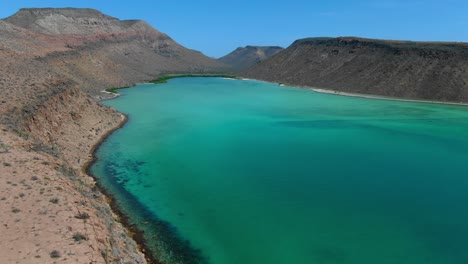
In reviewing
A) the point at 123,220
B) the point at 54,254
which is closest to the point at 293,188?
the point at 123,220

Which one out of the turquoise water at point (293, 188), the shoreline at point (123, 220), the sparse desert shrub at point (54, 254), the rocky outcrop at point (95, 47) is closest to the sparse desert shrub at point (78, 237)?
the sparse desert shrub at point (54, 254)

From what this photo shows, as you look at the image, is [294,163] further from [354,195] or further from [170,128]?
[170,128]

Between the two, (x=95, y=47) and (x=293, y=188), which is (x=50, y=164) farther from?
(x=95, y=47)

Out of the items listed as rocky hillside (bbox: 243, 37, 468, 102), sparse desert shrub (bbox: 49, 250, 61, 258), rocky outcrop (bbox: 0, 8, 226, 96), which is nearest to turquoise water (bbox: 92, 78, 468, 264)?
sparse desert shrub (bbox: 49, 250, 61, 258)

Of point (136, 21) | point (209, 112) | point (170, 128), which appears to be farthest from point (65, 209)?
point (136, 21)

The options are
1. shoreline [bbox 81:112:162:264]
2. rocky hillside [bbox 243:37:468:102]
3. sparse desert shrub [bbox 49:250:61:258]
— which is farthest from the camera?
rocky hillside [bbox 243:37:468:102]

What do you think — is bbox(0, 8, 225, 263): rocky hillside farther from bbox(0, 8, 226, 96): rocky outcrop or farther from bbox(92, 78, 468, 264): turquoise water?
bbox(92, 78, 468, 264): turquoise water

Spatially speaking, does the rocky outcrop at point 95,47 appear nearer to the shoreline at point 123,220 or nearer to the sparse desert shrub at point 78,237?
the shoreline at point 123,220
